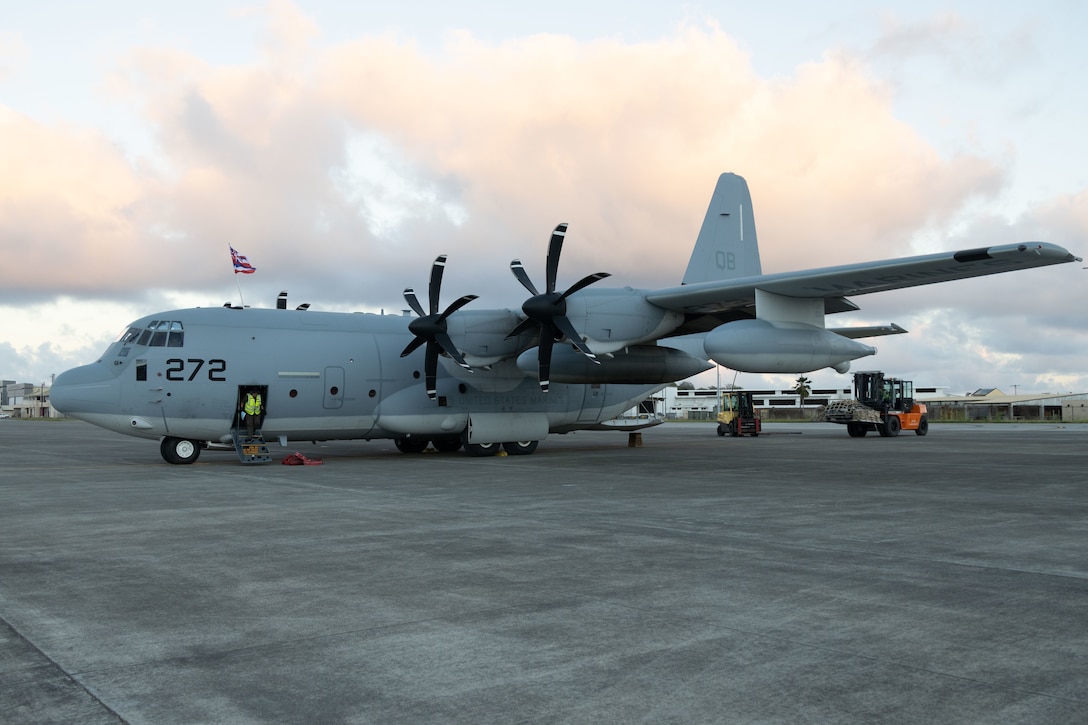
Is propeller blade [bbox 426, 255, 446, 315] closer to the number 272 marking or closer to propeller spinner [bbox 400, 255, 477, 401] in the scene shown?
propeller spinner [bbox 400, 255, 477, 401]

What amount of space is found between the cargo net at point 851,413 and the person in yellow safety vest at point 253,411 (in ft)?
91.2

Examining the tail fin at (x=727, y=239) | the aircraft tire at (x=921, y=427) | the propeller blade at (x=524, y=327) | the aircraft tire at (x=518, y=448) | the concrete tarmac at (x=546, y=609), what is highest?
the tail fin at (x=727, y=239)

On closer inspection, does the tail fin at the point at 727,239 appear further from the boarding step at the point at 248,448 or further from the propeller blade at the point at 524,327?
the boarding step at the point at 248,448

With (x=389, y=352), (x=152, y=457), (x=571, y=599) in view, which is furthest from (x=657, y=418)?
(x=571, y=599)

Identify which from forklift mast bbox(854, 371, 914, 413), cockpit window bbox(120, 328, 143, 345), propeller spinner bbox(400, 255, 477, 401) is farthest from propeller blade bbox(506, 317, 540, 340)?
forklift mast bbox(854, 371, 914, 413)

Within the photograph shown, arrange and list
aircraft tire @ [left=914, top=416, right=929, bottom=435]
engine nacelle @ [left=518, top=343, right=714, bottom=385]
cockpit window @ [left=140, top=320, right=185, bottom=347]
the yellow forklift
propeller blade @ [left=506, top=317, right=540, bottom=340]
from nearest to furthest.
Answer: cockpit window @ [left=140, top=320, right=185, bottom=347], propeller blade @ [left=506, top=317, right=540, bottom=340], engine nacelle @ [left=518, top=343, right=714, bottom=385], aircraft tire @ [left=914, top=416, right=929, bottom=435], the yellow forklift

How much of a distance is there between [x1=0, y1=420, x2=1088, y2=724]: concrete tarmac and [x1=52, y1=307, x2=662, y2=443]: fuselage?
23.5 feet

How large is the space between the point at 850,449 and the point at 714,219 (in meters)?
8.85

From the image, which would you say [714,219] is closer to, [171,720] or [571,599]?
[571,599]

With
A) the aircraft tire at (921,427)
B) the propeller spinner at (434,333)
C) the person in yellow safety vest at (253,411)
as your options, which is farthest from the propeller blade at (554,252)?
the aircraft tire at (921,427)

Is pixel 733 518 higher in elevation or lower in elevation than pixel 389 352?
lower

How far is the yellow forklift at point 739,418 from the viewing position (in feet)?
135

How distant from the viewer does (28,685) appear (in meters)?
4.53

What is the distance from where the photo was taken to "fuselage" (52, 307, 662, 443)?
66.1ft
